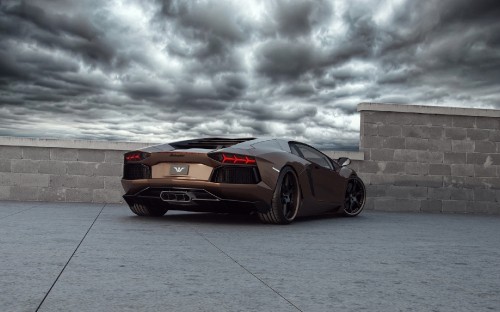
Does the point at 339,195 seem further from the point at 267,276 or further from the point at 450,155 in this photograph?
the point at 267,276

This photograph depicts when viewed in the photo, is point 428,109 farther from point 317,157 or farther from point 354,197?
point 317,157

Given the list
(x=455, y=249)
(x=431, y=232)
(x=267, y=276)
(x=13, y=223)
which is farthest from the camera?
(x=431, y=232)

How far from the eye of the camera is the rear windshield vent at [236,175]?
24.5 feet

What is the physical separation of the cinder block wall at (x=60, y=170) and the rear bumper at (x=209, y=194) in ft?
16.7

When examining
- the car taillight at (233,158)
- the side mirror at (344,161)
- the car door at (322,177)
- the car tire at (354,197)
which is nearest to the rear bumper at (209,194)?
the car taillight at (233,158)

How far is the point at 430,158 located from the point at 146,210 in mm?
7515

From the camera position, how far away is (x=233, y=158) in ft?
24.7

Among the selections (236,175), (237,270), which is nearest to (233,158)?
(236,175)

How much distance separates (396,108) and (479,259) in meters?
8.96

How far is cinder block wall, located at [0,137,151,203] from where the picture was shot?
41.6 feet

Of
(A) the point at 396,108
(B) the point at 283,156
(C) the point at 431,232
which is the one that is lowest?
(C) the point at 431,232

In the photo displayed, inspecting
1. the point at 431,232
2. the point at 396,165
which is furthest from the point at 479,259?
the point at 396,165

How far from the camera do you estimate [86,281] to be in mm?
3459

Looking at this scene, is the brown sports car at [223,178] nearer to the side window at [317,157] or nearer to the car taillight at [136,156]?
the car taillight at [136,156]
